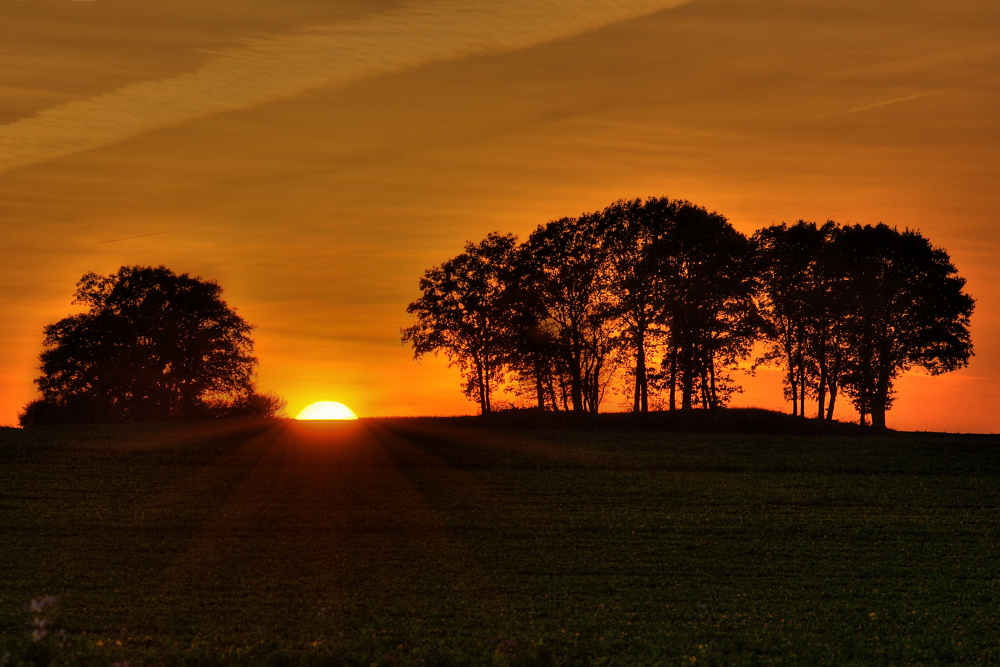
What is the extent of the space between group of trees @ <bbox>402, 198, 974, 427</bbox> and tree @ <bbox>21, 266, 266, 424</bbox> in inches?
1105

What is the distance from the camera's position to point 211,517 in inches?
1363

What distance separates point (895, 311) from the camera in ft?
255

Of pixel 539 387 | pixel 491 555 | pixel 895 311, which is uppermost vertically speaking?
pixel 895 311

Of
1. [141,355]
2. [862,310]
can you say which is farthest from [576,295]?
[141,355]

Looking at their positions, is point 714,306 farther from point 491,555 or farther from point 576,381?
point 491,555

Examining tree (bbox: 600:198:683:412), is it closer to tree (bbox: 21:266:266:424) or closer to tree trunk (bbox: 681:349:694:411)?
tree trunk (bbox: 681:349:694:411)

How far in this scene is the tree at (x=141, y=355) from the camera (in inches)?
A: 3499

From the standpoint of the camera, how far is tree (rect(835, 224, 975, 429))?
254 feet

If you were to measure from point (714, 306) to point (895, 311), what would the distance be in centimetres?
1597

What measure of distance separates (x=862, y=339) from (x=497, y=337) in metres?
30.5

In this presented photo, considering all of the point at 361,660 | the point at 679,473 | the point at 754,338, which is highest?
the point at 754,338

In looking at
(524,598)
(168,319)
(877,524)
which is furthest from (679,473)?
(168,319)

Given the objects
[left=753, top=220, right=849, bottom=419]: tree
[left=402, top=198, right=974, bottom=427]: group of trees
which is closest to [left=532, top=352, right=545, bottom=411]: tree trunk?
[left=402, top=198, right=974, bottom=427]: group of trees

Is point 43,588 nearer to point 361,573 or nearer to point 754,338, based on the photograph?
point 361,573
